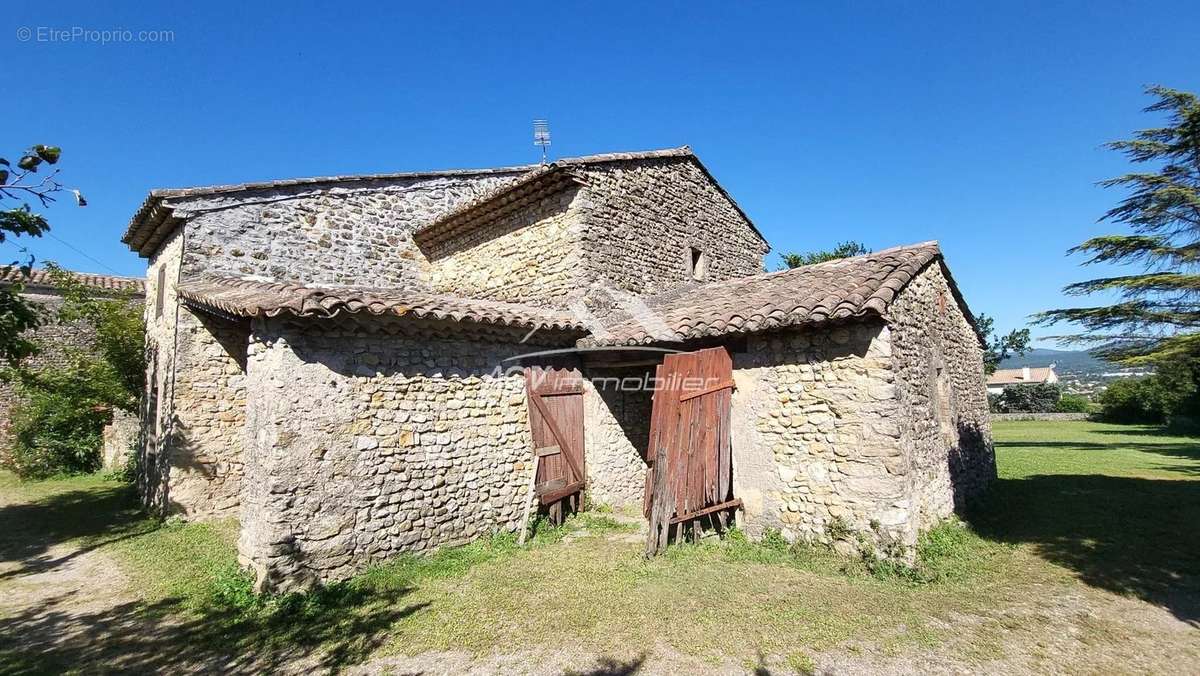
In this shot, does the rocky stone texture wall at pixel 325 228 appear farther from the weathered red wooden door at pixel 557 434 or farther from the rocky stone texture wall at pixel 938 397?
the rocky stone texture wall at pixel 938 397

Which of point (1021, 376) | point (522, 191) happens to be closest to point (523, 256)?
point (522, 191)

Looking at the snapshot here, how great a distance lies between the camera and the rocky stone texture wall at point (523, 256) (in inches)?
357

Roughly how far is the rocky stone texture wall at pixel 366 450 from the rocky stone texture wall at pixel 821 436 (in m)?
3.48

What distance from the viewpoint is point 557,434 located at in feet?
27.0

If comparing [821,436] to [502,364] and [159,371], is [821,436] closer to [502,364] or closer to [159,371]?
[502,364]

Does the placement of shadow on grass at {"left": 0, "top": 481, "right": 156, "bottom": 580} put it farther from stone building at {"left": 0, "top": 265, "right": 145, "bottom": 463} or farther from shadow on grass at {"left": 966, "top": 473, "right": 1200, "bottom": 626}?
shadow on grass at {"left": 966, "top": 473, "right": 1200, "bottom": 626}

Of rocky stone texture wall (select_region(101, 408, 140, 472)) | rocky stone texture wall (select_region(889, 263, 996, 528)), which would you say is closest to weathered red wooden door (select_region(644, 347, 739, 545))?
rocky stone texture wall (select_region(889, 263, 996, 528))

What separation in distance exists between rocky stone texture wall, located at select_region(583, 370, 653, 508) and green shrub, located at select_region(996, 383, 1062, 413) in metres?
38.6

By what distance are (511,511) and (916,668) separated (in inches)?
207

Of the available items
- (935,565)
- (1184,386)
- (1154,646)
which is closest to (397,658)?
(935,565)

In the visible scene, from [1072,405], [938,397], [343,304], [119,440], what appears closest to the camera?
[343,304]

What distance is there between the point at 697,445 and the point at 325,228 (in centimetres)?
844

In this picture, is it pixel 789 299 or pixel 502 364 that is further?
pixel 502 364

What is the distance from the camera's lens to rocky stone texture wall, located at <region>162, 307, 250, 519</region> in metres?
8.36
